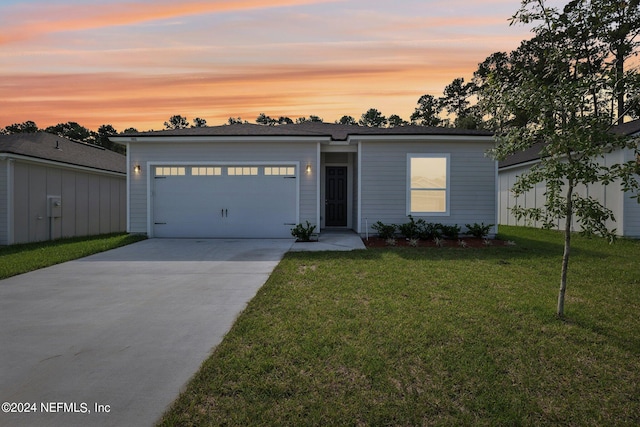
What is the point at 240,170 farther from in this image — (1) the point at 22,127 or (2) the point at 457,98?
(1) the point at 22,127

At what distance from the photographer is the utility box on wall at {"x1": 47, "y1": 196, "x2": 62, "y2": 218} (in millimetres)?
11531

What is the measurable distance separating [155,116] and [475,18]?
1181 centimetres

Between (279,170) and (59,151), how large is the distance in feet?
26.8

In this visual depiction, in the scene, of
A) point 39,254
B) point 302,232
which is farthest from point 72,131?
point 302,232

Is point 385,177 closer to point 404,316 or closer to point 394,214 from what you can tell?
point 394,214

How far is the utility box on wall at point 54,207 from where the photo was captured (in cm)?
1153

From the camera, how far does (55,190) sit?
38.8 ft

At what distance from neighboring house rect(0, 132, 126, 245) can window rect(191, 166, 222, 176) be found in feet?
14.5

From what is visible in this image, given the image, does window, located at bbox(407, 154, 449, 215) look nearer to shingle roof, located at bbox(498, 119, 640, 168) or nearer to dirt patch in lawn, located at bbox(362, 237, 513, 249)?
dirt patch in lawn, located at bbox(362, 237, 513, 249)

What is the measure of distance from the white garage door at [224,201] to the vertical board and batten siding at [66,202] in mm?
3540

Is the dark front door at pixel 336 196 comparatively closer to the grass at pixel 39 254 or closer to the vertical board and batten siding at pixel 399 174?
the vertical board and batten siding at pixel 399 174

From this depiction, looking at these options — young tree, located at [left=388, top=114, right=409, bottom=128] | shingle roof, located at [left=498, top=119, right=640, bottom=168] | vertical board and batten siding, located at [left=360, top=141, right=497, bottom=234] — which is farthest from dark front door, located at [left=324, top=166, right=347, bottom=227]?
young tree, located at [left=388, top=114, right=409, bottom=128]

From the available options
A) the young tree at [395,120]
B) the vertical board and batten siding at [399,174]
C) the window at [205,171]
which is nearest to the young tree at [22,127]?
the young tree at [395,120]

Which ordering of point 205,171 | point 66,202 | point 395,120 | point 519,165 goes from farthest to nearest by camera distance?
point 395,120 → point 519,165 → point 66,202 → point 205,171
